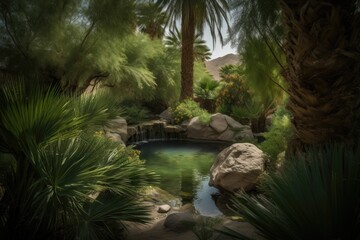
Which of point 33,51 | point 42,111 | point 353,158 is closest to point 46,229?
point 42,111

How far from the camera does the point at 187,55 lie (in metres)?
16.1

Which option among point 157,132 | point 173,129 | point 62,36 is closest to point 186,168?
point 62,36

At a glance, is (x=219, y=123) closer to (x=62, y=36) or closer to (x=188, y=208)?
(x=62, y=36)

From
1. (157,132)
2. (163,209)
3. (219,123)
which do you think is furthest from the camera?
(157,132)

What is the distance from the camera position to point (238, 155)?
7.49 meters

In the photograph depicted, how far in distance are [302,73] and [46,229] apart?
307cm

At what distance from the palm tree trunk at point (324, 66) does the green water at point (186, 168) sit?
11.3 feet

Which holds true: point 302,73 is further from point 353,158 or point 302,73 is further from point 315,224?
point 315,224

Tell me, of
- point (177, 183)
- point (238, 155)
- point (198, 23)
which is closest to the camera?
point (238, 155)

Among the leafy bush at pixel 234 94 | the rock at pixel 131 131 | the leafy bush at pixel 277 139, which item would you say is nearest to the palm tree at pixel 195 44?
the leafy bush at pixel 234 94

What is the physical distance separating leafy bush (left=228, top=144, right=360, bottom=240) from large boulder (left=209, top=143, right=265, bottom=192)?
16.4 feet

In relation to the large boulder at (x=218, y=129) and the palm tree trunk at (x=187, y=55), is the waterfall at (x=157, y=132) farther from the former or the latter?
the palm tree trunk at (x=187, y=55)

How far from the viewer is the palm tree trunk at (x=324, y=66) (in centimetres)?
339

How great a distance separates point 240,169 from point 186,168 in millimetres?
3109
